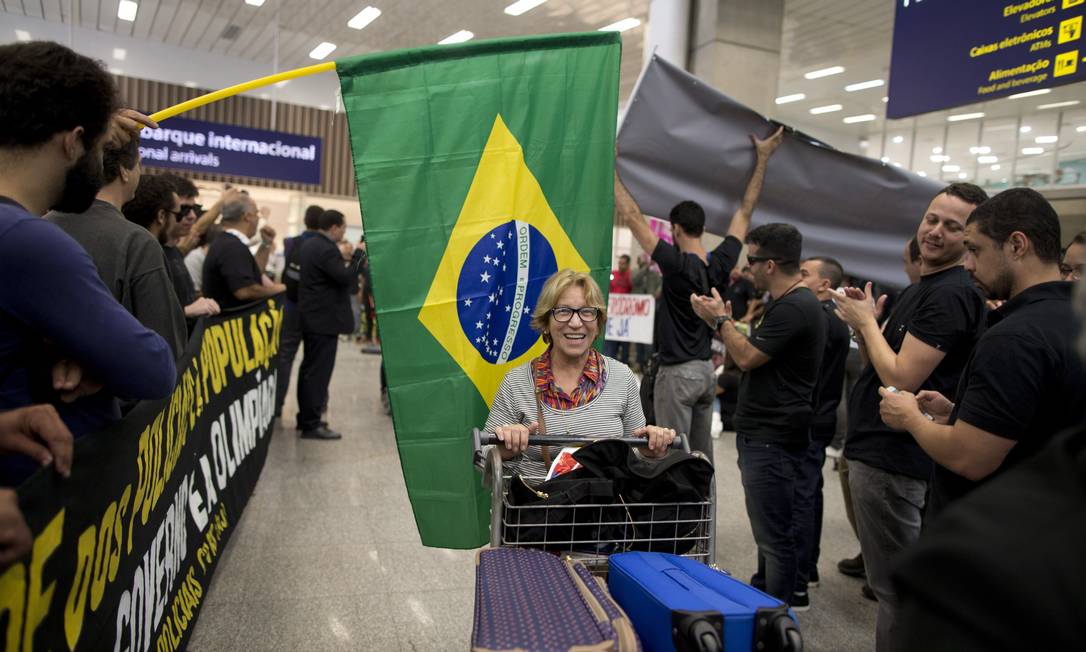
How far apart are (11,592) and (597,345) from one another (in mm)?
2069

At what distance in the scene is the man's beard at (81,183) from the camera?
149cm

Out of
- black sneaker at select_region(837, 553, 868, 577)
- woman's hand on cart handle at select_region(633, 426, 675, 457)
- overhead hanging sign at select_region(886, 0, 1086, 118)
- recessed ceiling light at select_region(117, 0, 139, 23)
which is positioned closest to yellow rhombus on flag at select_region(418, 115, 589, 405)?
woman's hand on cart handle at select_region(633, 426, 675, 457)

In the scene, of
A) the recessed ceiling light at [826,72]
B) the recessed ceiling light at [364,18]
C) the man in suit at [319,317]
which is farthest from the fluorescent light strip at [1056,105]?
the man in suit at [319,317]

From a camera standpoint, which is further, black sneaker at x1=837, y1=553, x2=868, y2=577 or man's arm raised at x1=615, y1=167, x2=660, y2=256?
black sneaker at x1=837, y1=553, x2=868, y2=577

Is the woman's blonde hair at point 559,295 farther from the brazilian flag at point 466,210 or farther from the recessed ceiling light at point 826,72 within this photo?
the recessed ceiling light at point 826,72

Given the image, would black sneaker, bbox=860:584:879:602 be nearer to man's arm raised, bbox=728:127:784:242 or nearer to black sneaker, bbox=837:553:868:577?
black sneaker, bbox=837:553:868:577

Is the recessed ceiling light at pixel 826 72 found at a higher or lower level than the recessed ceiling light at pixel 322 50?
higher

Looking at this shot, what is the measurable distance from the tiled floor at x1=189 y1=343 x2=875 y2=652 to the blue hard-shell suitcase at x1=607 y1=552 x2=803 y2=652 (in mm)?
1435

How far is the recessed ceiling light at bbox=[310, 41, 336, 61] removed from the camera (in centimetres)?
568

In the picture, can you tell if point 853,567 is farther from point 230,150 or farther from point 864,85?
point 864,85

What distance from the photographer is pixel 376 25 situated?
561cm

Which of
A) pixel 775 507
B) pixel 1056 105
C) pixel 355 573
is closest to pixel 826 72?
pixel 1056 105

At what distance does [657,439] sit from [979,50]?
360 cm

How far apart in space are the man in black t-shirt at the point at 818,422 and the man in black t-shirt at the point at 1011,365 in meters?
1.34
